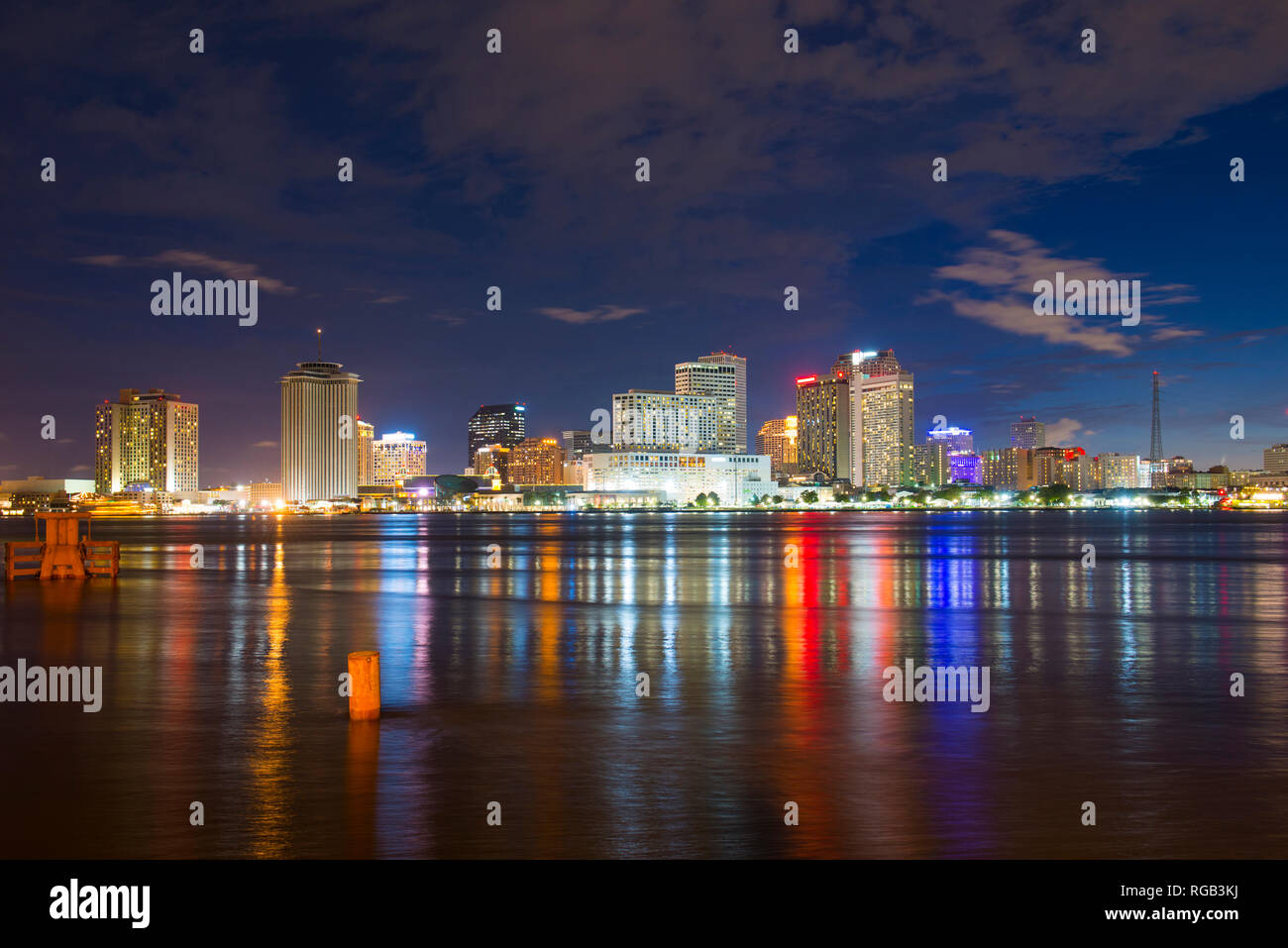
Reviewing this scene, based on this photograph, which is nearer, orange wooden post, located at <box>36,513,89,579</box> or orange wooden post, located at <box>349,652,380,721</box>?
orange wooden post, located at <box>349,652,380,721</box>

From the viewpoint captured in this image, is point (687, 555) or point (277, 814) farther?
point (687, 555)

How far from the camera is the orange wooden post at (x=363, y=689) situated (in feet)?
51.0

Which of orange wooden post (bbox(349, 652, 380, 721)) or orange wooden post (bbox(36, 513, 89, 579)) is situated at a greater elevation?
orange wooden post (bbox(36, 513, 89, 579))

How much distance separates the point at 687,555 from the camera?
66188 mm

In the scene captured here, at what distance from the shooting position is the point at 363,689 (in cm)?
1564

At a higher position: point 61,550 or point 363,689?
point 61,550

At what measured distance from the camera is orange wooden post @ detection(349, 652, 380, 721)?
51.0 ft

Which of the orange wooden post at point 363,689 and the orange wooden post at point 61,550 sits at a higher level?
the orange wooden post at point 61,550

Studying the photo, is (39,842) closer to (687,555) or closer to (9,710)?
(9,710)

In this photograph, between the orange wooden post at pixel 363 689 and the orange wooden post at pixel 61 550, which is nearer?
the orange wooden post at pixel 363 689

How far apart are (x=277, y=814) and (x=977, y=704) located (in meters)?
11.4

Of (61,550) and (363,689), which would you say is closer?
(363,689)
